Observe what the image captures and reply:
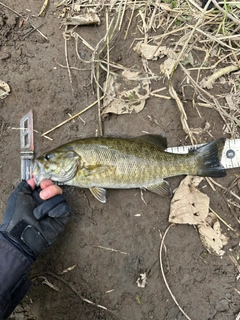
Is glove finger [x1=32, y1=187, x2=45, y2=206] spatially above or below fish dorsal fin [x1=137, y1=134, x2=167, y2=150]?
below

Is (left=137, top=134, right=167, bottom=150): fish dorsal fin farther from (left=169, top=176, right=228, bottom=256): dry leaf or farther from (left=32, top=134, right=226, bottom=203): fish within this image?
(left=169, top=176, right=228, bottom=256): dry leaf

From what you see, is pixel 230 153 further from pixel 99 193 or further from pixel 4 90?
pixel 4 90

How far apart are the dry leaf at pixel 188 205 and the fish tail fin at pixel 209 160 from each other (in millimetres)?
264

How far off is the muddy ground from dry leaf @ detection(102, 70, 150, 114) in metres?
0.09

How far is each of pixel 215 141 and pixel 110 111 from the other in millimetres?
1252

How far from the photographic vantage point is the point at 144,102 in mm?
4285

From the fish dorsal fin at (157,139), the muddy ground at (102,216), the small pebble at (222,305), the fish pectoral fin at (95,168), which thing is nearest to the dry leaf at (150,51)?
the muddy ground at (102,216)

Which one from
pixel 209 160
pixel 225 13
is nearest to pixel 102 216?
pixel 209 160

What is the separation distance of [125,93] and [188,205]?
1508mm

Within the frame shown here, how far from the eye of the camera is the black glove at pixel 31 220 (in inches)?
147

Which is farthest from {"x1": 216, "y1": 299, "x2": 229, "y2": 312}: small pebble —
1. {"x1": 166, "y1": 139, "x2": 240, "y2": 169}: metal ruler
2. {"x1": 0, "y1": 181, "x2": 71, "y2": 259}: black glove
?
{"x1": 0, "y1": 181, "x2": 71, "y2": 259}: black glove

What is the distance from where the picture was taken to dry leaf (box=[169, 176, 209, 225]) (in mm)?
4145

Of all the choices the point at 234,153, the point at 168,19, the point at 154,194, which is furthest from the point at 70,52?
the point at 234,153

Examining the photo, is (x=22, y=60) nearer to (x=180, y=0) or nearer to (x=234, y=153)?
(x=180, y=0)
